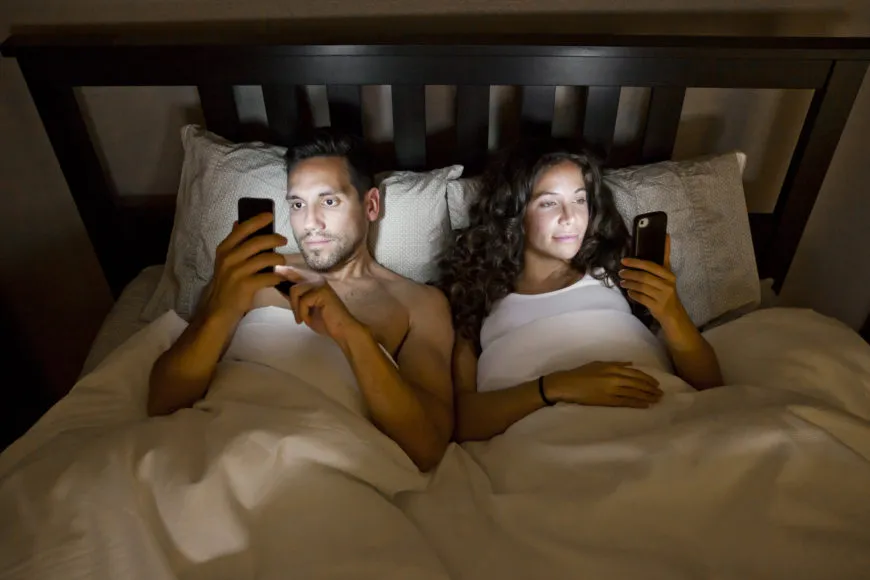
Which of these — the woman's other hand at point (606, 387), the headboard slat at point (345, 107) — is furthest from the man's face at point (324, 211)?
the woman's other hand at point (606, 387)

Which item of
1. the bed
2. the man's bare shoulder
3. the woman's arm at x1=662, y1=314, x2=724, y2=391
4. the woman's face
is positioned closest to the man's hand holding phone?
the bed

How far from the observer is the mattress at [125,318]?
1.41 metres

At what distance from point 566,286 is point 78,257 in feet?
4.27

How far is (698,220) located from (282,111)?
3.02 ft

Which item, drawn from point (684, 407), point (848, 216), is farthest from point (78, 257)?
point (848, 216)

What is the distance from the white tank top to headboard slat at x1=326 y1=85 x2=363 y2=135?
504 millimetres

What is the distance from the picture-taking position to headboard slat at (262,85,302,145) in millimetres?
1362

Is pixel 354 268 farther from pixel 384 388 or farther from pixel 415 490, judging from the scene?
pixel 415 490

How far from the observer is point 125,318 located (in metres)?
1.46

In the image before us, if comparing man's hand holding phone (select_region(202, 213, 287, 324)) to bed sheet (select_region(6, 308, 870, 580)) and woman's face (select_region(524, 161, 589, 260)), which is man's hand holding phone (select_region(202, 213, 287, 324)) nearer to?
bed sheet (select_region(6, 308, 870, 580))

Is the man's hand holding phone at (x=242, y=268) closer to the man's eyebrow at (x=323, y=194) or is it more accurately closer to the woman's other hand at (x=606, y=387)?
the man's eyebrow at (x=323, y=194)

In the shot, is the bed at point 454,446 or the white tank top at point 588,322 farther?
the white tank top at point 588,322

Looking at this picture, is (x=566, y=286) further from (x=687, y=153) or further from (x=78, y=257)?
(x=78, y=257)

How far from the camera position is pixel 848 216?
65.1 inches
